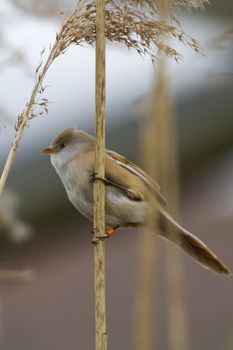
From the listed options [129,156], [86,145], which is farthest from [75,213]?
[86,145]

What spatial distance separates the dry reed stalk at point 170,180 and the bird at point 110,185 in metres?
0.88

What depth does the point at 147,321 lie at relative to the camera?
1.09 m

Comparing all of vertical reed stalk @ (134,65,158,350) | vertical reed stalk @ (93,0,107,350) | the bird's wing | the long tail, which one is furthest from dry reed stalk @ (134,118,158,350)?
the bird's wing

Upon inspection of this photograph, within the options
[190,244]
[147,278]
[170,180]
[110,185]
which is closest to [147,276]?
[147,278]

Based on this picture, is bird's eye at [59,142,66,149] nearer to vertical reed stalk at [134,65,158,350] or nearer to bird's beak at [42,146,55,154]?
bird's beak at [42,146,55,154]

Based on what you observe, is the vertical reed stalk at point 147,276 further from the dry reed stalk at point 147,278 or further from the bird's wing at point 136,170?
the bird's wing at point 136,170

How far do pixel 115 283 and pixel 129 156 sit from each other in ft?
2.84

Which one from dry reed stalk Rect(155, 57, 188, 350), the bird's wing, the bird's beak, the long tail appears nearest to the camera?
dry reed stalk Rect(155, 57, 188, 350)

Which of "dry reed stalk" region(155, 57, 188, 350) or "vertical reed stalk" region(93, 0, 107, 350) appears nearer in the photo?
"dry reed stalk" region(155, 57, 188, 350)

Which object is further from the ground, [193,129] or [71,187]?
[193,129]

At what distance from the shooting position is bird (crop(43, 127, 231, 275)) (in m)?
2.07

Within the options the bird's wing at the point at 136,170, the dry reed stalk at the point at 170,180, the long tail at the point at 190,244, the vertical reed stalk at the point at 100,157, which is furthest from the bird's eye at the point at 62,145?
the dry reed stalk at the point at 170,180

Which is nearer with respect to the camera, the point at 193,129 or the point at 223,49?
the point at 223,49

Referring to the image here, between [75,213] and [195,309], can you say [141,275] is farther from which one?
[75,213]
